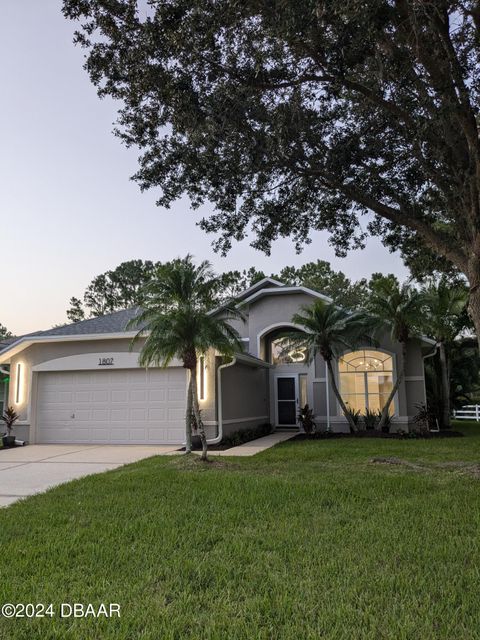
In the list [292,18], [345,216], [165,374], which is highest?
[292,18]

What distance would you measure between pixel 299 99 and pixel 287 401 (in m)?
12.0

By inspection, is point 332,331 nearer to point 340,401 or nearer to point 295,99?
point 340,401

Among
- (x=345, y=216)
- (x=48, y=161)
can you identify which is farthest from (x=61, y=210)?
(x=345, y=216)

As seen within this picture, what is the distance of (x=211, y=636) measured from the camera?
3.07 m

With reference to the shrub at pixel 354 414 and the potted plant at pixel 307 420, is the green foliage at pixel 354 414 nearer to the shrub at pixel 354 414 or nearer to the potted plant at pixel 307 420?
the shrub at pixel 354 414

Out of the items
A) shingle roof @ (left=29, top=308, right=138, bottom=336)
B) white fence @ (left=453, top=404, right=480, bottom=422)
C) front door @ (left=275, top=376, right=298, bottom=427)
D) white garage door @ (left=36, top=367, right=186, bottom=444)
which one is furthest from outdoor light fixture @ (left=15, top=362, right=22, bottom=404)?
white fence @ (left=453, top=404, right=480, bottom=422)

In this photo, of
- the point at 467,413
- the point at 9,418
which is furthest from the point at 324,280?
the point at 9,418

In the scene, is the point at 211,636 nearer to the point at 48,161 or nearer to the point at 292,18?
the point at 292,18

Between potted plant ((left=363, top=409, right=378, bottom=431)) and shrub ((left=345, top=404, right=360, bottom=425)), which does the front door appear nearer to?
shrub ((left=345, top=404, right=360, bottom=425))

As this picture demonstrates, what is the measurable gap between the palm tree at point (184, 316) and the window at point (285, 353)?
7.64 metres

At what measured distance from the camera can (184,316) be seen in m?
10.5

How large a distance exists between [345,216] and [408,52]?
442cm

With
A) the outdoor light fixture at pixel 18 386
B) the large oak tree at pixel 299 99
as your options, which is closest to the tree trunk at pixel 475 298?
the large oak tree at pixel 299 99

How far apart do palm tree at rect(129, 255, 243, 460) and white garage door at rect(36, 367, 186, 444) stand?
121 inches
